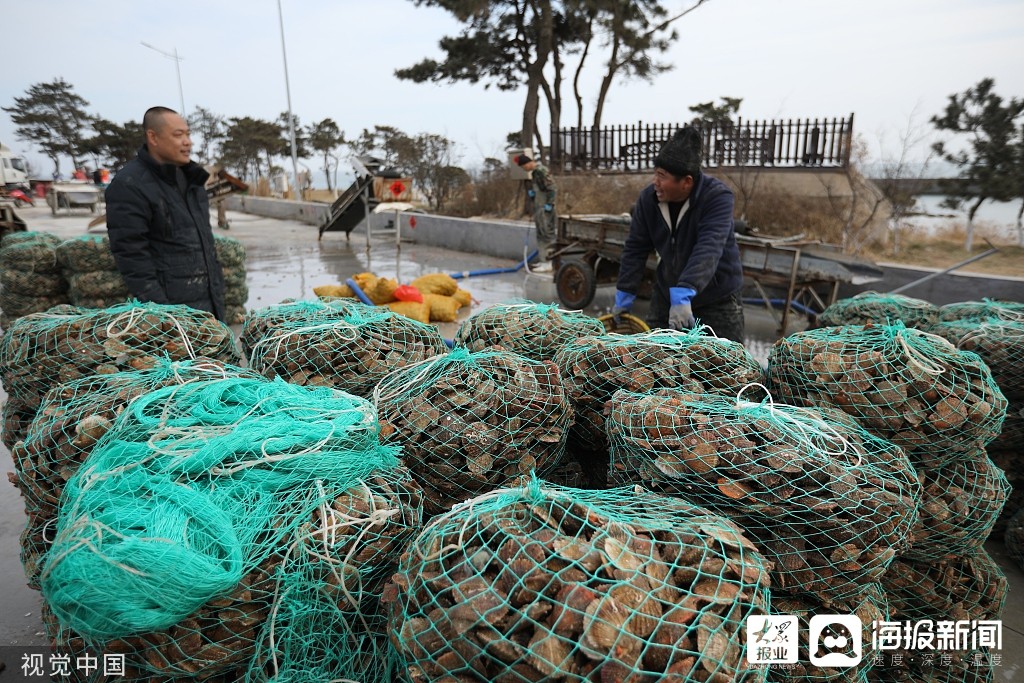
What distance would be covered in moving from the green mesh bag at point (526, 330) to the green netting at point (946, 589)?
1507 mm

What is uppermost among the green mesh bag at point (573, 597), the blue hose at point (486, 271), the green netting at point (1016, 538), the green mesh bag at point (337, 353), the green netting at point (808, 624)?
the green mesh bag at point (337, 353)

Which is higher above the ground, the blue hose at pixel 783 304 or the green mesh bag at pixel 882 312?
the green mesh bag at pixel 882 312

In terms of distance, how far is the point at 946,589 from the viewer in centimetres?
226

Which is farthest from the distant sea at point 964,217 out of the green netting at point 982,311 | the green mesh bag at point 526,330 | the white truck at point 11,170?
the white truck at point 11,170

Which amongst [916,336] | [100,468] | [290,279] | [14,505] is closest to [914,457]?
[916,336]

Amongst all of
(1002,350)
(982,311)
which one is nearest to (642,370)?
(1002,350)

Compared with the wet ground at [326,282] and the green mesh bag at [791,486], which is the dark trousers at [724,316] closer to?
the wet ground at [326,282]

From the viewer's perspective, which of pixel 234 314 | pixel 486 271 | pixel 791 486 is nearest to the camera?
pixel 791 486

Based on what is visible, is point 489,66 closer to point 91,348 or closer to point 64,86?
point 91,348

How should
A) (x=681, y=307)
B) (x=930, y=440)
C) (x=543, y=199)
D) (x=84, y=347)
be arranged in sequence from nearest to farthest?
(x=930, y=440)
(x=84, y=347)
(x=681, y=307)
(x=543, y=199)

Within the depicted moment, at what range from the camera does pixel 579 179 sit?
643 inches

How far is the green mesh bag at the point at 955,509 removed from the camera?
2.14 metres

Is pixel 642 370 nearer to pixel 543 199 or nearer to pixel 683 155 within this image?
pixel 683 155

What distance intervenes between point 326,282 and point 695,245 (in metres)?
8.40
